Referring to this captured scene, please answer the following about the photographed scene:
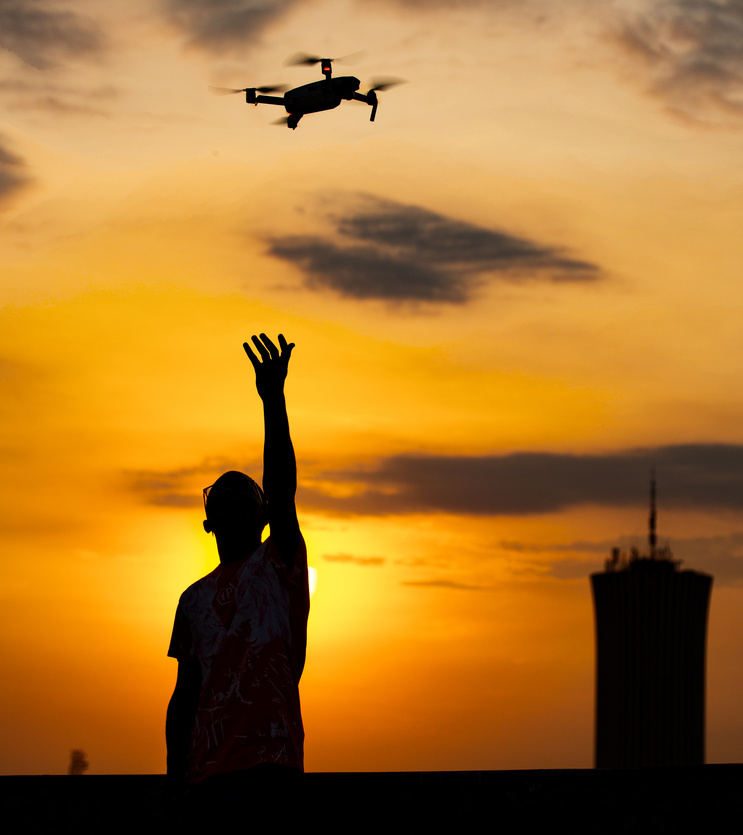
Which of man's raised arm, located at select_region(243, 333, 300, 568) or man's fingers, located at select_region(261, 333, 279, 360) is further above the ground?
man's fingers, located at select_region(261, 333, 279, 360)

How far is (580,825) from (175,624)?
2.44m

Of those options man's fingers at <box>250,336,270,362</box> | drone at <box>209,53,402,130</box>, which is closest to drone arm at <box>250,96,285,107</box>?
drone at <box>209,53,402,130</box>

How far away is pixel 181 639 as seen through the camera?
5625 millimetres

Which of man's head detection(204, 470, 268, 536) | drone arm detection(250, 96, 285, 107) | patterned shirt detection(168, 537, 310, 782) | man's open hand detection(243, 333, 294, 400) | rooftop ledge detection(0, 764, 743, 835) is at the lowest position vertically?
rooftop ledge detection(0, 764, 743, 835)

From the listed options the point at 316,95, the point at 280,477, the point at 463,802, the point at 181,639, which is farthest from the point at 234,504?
the point at 316,95

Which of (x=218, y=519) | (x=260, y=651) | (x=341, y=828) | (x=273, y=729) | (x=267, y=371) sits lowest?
(x=341, y=828)

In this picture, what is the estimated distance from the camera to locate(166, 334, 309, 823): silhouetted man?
505 centimetres

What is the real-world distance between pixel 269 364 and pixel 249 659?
4.64 feet

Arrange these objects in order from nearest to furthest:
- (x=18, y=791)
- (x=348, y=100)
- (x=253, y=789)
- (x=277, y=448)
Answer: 1. (x=253, y=789)
2. (x=277, y=448)
3. (x=18, y=791)
4. (x=348, y=100)

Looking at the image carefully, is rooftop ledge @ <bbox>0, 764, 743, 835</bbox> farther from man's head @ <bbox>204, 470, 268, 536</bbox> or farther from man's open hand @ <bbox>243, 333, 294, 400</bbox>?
man's open hand @ <bbox>243, 333, 294, 400</bbox>

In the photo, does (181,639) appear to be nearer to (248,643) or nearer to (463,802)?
(248,643)

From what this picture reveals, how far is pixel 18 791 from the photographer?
624 cm

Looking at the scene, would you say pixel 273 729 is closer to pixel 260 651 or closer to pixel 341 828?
pixel 260 651

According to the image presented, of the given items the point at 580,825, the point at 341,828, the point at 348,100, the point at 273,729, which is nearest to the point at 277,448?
the point at 273,729
